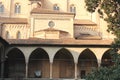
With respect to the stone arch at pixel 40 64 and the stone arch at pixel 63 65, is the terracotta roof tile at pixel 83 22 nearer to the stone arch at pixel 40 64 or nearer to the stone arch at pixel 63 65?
the stone arch at pixel 63 65

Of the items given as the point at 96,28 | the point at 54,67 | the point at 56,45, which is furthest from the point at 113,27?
the point at 96,28

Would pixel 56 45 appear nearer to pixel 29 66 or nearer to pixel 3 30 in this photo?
pixel 29 66

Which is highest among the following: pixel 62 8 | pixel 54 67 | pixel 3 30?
pixel 62 8

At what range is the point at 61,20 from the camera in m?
37.8

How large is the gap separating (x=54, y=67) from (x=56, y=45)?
3.58 m

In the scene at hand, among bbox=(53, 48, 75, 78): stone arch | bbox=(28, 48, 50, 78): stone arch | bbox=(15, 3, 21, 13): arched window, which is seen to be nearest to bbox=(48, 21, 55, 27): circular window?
bbox=(53, 48, 75, 78): stone arch

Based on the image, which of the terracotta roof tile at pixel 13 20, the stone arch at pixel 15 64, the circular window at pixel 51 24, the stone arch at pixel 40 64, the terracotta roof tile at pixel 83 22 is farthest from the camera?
the terracotta roof tile at pixel 83 22

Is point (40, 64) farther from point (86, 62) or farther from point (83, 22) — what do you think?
point (83, 22)

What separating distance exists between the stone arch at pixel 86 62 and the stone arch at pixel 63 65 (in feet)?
2.70

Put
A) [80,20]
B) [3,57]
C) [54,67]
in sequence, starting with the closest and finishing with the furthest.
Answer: [3,57] < [54,67] < [80,20]

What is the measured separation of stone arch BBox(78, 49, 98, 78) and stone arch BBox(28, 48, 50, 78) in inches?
130

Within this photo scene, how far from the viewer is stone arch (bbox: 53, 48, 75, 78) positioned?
34375 mm

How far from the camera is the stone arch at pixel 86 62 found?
3467 cm

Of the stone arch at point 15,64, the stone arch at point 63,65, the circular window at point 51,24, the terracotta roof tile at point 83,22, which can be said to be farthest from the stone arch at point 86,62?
the terracotta roof tile at point 83,22
